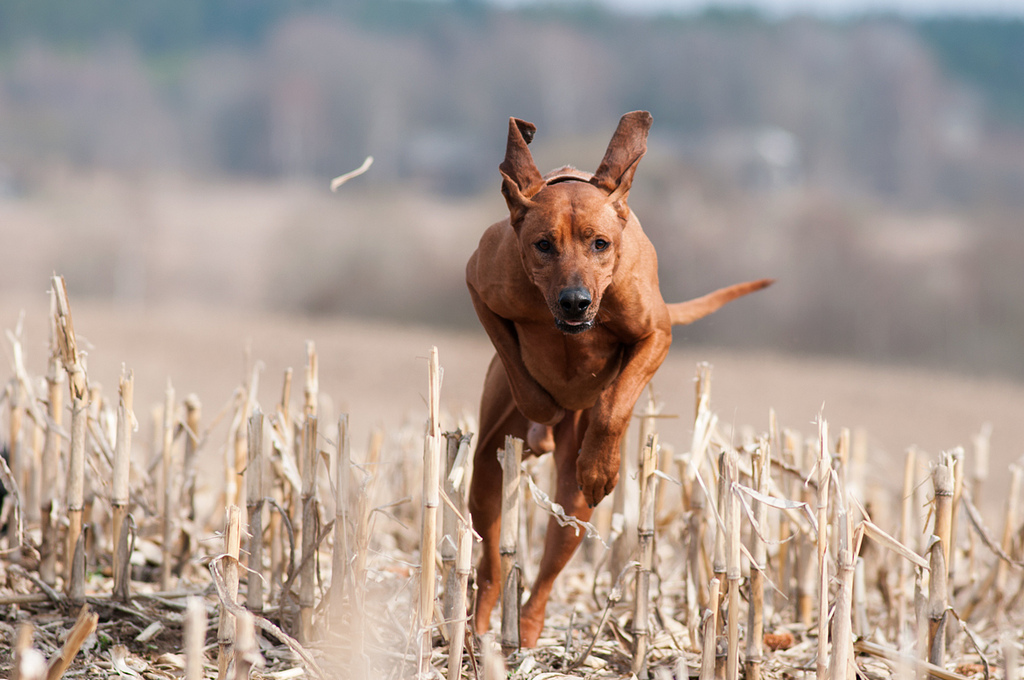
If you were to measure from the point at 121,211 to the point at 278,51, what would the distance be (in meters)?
36.0

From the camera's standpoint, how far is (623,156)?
11.5 feet

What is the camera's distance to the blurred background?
26.2 meters

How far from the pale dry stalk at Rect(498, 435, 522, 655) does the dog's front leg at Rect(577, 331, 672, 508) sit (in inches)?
10.7

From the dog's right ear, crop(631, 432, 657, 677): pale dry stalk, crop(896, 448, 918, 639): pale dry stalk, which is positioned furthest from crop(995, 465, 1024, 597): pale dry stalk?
the dog's right ear

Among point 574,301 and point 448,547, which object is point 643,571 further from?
point 574,301

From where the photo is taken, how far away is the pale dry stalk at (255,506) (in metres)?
3.74

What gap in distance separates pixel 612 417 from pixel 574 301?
2.11ft

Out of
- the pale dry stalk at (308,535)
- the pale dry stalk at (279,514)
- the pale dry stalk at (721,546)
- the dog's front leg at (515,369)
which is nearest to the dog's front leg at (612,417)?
the dog's front leg at (515,369)

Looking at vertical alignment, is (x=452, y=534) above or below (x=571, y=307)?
below

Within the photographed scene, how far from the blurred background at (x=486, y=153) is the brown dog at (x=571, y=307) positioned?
13.5 m

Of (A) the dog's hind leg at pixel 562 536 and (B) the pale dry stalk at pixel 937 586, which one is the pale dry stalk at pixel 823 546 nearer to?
(B) the pale dry stalk at pixel 937 586

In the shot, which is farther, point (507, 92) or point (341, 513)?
point (507, 92)

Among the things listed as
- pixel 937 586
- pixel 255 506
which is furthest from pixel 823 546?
pixel 255 506

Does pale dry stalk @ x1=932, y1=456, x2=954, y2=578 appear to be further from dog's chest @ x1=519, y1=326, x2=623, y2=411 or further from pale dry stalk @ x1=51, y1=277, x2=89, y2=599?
pale dry stalk @ x1=51, y1=277, x2=89, y2=599
